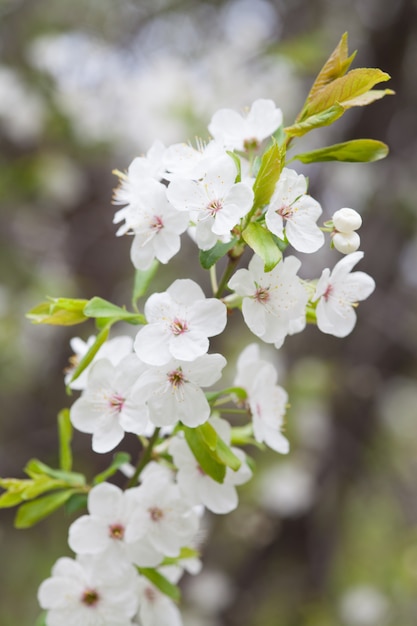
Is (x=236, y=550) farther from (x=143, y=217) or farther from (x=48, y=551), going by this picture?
(x=143, y=217)

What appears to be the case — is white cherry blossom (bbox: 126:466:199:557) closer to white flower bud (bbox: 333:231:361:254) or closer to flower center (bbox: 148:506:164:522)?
flower center (bbox: 148:506:164:522)

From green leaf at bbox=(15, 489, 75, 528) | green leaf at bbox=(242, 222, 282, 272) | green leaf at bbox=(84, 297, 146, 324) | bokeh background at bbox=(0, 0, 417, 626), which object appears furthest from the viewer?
bokeh background at bbox=(0, 0, 417, 626)

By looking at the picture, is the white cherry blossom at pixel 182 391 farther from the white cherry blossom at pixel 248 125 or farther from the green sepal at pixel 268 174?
the white cherry blossom at pixel 248 125

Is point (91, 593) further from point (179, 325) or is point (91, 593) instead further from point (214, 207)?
point (214, 207)

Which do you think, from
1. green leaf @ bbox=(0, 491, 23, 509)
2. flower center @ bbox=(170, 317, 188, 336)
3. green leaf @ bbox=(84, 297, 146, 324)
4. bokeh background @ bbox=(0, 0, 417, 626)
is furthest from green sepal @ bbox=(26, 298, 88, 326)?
bokeh background @ bbox=(0, 0, 417, 626)

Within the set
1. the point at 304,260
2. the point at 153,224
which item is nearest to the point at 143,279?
the point at 153,224

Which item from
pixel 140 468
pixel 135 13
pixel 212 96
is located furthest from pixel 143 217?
pixel 135 13
